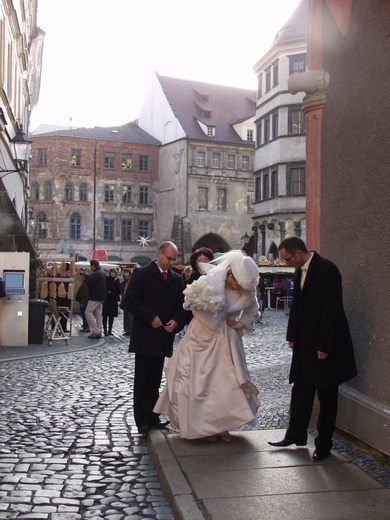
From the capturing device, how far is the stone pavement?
4.80 meters

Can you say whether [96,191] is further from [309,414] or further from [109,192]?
[309,414]

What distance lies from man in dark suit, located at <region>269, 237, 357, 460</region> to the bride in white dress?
0.48 metres

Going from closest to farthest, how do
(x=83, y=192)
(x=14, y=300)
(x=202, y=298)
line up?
(x=202, y=298), (x=14, y=300), (x=83, y=192)

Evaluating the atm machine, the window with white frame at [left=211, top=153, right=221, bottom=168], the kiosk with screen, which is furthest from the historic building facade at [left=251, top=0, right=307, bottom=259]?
the kiosk with screen

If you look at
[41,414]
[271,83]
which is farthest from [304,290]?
[271,83]

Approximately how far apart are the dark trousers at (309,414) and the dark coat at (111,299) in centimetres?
1357

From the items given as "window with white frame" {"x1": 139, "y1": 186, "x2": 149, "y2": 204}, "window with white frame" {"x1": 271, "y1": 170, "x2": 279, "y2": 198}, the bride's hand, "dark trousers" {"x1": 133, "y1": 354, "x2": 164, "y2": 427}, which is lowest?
"dark trousers" {"x1": 133, "y1": 354, "x2": 164, "y2": 427}

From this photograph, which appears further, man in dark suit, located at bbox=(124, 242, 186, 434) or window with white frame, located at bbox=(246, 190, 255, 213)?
window with white frame, located at bbox=(246, 190, 255, 213)

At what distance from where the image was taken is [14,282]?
1544 centimetres

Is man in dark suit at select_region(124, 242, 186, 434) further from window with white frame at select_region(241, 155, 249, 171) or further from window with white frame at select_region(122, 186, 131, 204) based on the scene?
window with white frame at select_region(122, 186, 131, 204)

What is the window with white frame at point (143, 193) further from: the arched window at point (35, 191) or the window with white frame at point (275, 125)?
the window with white frame at point (275, 125)

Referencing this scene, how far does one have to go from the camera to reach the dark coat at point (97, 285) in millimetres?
18016

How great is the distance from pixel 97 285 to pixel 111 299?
1.74 meters

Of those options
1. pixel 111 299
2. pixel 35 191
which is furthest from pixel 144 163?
pixel 111 299
